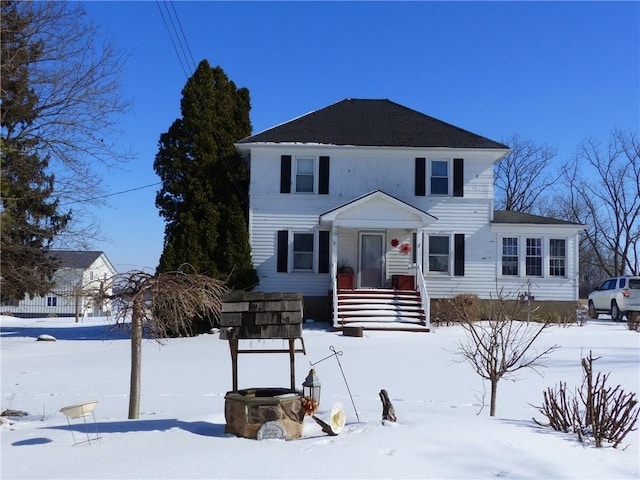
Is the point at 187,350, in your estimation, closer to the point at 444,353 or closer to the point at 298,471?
the point at 444,353

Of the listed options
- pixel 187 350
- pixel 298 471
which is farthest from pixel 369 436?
pixel 187 350

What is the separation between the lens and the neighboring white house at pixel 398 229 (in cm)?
2262

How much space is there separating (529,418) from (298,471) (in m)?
4.06

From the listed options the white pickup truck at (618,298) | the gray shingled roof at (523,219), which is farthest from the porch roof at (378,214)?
the white pickup truck at (618,298)

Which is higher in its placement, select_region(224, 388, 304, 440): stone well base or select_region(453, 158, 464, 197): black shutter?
select_region(453, 158, 464, 197): black shutter

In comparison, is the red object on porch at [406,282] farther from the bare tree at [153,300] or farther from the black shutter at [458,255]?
the bare tree at [153,300]

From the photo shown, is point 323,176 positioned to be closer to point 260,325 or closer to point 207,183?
point 207,183

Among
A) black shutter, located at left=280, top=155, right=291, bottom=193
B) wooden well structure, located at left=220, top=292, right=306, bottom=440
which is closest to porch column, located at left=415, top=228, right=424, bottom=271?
black shutter, located at left=280, top=155, right=291, bottom=193

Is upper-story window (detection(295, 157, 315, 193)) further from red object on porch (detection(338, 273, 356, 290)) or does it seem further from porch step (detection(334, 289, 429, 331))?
porch step (detection(334, 289, 429, 331))

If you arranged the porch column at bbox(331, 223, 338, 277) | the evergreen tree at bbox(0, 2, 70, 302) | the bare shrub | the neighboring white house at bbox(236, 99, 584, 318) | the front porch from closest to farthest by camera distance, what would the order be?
the bare shrub, the evergreen tree at bbox(0, 2, 70, 302), the front porch, the porch column at bbox(331, 223, 338, 277), the neighboring white house at bbox(236, 99, 584, 318)

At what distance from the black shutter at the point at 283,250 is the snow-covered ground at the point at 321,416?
557 cm

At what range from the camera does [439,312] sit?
2136cm

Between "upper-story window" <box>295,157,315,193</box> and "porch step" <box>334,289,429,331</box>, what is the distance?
441 cm

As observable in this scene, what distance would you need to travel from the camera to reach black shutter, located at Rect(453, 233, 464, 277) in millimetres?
22922
